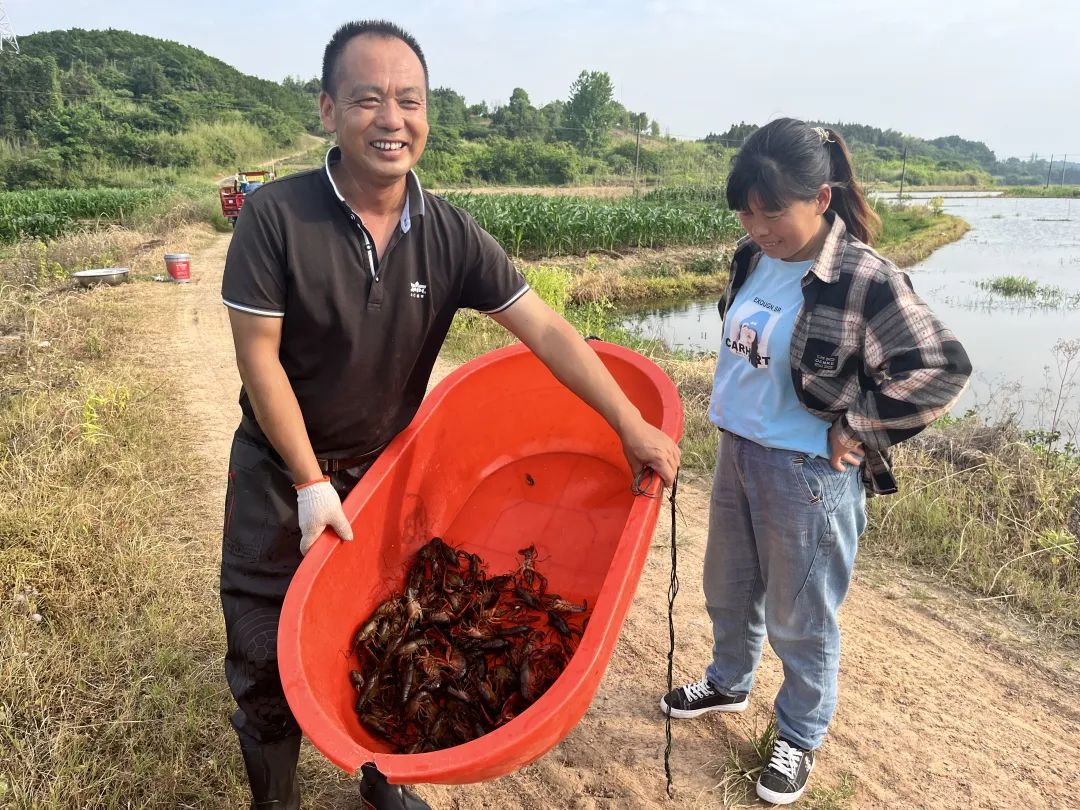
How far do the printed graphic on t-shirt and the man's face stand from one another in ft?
3.29

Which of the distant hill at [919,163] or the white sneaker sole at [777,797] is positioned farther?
the distant hill at [919,163]

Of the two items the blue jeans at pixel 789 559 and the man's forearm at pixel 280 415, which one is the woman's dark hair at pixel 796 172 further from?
the man's forearm at pixel 280 415

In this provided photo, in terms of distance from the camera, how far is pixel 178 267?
402 inches

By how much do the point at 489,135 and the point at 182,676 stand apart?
184 feet

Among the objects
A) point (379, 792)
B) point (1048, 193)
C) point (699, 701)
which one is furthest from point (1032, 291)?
point (1048, 193)

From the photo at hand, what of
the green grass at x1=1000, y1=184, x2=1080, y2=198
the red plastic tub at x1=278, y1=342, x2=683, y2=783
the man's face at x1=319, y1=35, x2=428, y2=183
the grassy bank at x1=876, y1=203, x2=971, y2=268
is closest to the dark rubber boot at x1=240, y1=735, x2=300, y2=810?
the red plastic tub at x1=278, y1=342, x2=683, y2=783

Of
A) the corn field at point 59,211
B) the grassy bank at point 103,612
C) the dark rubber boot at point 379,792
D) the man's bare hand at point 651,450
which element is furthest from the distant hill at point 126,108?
the dark rubber boot at point 379,792

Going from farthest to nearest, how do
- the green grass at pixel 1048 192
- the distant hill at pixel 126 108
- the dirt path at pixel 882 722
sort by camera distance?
the green grass at pixel 1048 192 < the distant hill at pixel 126 108 < the dirt path at pixel 882 722

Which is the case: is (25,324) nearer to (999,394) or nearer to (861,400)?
(861,400)

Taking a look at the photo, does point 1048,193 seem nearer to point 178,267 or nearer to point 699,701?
point 178,267

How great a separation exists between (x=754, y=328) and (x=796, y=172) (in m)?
0.43

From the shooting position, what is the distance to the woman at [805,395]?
1650 mm

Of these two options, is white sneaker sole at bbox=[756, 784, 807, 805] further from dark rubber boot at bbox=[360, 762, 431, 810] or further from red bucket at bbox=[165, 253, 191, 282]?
red bucket at bbox=[165, 253, 191, 282]

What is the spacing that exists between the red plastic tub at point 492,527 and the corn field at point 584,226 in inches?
467
